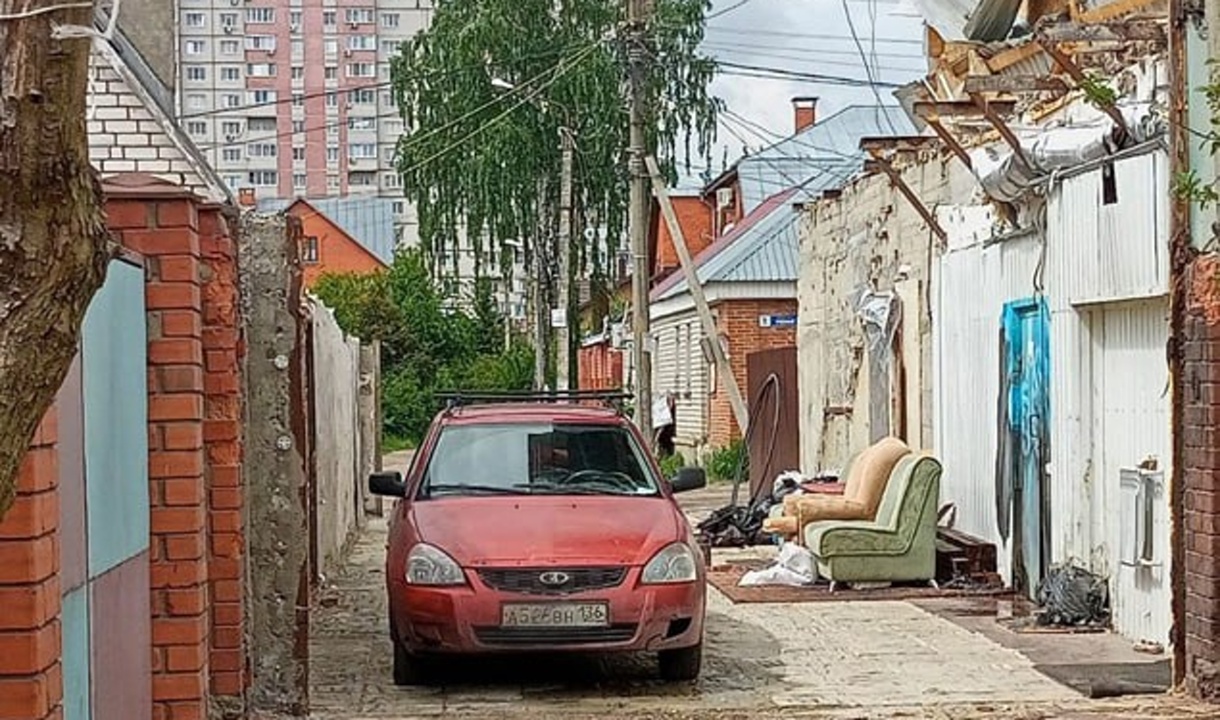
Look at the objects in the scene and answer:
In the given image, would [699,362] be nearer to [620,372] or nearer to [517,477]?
[620,372]

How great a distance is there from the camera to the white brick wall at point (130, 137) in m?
15.6

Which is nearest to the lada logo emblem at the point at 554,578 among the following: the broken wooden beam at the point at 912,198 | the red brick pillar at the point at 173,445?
the red brick pillar at the point at 173,445

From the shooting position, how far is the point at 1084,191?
1106 centimetres

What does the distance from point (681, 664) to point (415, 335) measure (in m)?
42.0

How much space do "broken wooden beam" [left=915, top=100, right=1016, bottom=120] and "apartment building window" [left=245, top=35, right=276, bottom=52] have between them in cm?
8695

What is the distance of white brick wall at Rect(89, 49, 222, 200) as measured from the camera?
1559 cm

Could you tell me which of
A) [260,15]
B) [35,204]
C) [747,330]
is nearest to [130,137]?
[35,204]

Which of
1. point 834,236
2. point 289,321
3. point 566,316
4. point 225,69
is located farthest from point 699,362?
point 225,69

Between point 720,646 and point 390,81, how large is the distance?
101 ft

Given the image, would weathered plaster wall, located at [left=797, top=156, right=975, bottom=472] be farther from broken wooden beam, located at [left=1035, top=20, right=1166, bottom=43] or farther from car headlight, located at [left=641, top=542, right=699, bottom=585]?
car headlight, located at [left=641, top=542, right=699, bottom=585]

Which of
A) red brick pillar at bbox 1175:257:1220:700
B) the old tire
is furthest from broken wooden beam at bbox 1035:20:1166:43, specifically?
the old tire

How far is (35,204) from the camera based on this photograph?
7.62ft

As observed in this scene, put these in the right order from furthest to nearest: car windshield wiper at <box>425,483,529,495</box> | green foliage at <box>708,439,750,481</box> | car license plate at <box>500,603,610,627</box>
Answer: green foliage at <box>708,439,750,481</box> < car windshield wiper at <box>425,483,529,495</box> < car license plate at <box>500,603,610,627</box>

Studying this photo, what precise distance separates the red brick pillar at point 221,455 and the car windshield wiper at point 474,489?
277 cm
